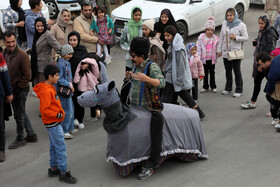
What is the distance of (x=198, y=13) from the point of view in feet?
42.7

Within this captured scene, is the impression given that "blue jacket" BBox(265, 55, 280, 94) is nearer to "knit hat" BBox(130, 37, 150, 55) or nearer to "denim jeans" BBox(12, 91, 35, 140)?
"knit hat" BBox(130, 37, 150, 55)

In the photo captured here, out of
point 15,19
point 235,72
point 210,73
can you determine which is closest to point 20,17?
point 15,19

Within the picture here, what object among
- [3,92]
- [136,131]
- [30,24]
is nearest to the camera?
[136,131]

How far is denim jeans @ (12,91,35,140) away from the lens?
7480 mm

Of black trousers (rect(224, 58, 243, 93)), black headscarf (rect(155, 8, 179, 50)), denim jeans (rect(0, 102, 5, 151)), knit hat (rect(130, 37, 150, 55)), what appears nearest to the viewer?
knit hat (rect(130, 37, 150, 55))

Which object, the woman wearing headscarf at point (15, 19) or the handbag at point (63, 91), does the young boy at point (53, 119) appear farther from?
the woman wearing headscarf at point (15, 19)

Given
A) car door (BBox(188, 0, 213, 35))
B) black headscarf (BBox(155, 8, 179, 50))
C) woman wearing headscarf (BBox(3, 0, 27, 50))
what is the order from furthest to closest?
car door (BBox(188, 0, 213, 35)) → woman wearing headscarf (BBox(3, 0, 27, 50)) → black headscarf (BBox(155, 8, 179, 50))

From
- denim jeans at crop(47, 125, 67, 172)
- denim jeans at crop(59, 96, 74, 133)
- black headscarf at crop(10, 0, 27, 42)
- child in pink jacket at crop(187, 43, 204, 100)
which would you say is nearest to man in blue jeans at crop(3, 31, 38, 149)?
denim jeans at crop(59, 96, 74, 133)

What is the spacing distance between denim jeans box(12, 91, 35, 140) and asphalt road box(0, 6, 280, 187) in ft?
0.89

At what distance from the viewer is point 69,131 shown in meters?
8.02

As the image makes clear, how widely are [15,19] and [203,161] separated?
18.2ft

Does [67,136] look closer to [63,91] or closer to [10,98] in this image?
[63,91]

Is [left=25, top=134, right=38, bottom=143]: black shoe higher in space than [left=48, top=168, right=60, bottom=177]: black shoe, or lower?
higher

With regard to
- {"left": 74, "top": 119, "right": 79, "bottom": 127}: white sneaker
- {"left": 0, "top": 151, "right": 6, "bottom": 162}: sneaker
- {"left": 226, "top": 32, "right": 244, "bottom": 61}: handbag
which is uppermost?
{"left": 226, "top": 32, "right": 244, "bottom": 61}: handbag
